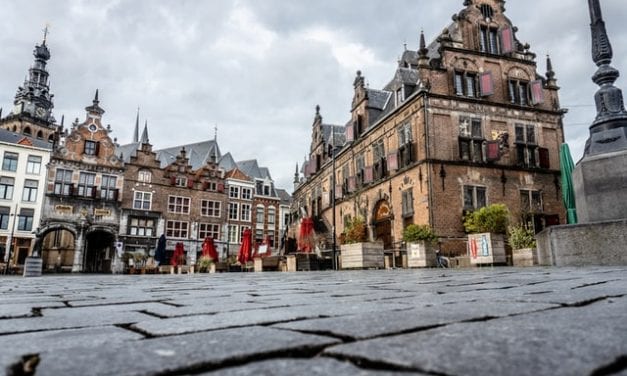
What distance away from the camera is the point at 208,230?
4091cm

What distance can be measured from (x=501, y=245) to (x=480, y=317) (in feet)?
40.6

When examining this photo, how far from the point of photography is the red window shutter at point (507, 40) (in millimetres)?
21125

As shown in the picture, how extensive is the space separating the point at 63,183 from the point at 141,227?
7.09 meters

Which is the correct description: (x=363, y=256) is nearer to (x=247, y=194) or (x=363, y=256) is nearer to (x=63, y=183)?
(x=63, y=183)

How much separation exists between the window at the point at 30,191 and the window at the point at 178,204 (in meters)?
10.6

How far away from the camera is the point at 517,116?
68.0 ft

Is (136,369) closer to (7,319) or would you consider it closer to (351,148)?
(7,319)

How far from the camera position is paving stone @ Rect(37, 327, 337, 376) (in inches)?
35.7

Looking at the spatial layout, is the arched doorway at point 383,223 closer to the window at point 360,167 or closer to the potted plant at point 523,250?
the window at point 360,167

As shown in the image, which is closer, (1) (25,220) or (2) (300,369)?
(2) (300,369)

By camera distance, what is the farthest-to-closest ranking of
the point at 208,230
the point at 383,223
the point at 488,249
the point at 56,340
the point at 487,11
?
the point at 208,230 < the point at 383,223 < the point at 487,11 < the point at 488,249 < the point at 56,340

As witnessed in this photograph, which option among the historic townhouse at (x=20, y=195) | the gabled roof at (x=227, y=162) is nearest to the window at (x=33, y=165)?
the historic townhouse at (x=20, y=195)

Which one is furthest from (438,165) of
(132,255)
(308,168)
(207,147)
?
(207,147)

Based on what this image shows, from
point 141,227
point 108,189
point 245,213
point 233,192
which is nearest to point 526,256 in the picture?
point 141,227
